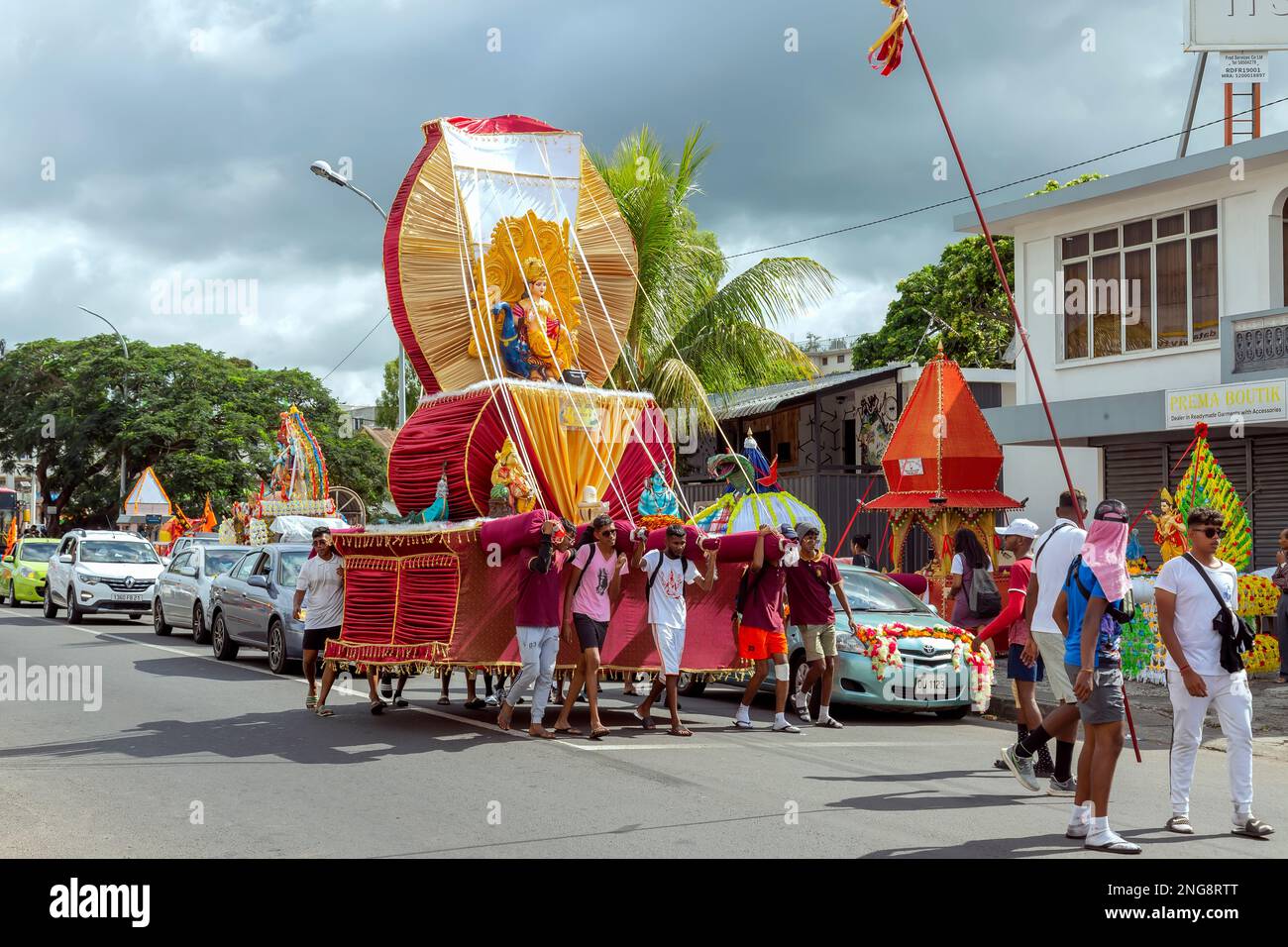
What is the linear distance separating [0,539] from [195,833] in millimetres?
38721

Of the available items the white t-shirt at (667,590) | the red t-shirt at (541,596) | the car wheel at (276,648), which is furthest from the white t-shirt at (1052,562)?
the car wheel at (276,648)

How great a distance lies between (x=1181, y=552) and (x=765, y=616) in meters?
5.48

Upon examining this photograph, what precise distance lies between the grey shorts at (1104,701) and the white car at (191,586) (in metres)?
15.3

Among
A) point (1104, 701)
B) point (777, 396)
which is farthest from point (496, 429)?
point (777, 396)

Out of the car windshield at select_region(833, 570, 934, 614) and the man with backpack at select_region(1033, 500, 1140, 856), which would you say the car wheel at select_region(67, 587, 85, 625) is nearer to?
the car windshield at select_region(833, 570, 934, 614)

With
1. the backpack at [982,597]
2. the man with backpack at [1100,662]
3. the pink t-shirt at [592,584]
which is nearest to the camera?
the man with backpack at [1100,662]

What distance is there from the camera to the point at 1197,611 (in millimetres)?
7180

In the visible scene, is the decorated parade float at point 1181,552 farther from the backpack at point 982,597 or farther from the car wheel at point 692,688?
the car wheel at point 692,688

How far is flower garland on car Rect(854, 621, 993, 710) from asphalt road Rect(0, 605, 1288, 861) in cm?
41

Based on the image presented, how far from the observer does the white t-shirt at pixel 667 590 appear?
10.9m

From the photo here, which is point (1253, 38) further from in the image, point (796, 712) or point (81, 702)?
point (81, 702)

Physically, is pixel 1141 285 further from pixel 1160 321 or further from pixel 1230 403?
pixel 1230 403

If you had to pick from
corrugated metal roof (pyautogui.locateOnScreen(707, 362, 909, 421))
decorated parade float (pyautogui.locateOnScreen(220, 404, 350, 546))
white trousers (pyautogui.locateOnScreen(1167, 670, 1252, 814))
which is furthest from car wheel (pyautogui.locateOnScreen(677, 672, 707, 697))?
decorated parade float (pyautogui.locateOnScreen(220, 404, 350, 546))

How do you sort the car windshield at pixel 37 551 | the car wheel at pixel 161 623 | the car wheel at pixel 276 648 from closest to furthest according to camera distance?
1. the car wheel at pixel 276 648
2. the car wheel at pixel 161 623
3. the car windshield at pixel 37 551
